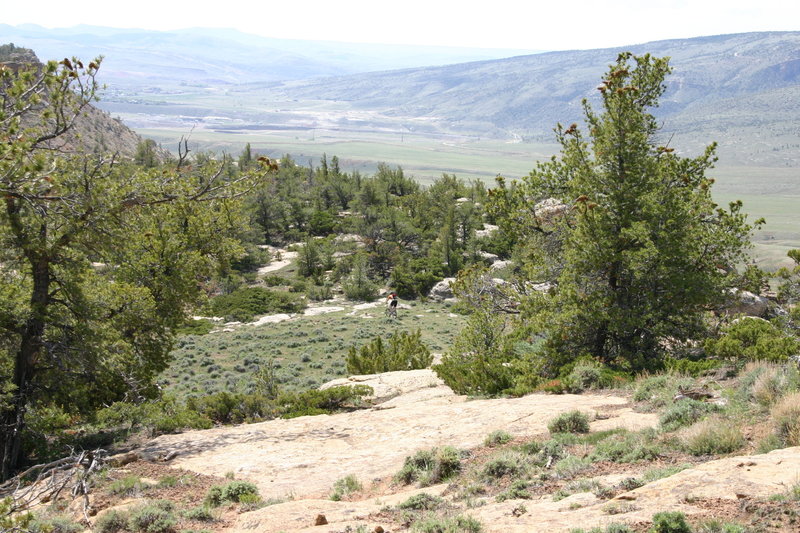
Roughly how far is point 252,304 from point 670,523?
3384cm

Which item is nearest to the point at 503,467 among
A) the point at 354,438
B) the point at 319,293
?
the point at 354,438

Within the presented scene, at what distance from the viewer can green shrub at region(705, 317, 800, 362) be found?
38.6 ft

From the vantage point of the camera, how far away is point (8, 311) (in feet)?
33.3

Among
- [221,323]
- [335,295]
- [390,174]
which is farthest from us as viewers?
[390,174]

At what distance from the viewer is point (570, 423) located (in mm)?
8953

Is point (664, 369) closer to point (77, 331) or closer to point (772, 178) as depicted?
point (77, 331)

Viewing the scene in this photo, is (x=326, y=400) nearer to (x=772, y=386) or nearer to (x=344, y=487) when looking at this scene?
(x=344, y=487)

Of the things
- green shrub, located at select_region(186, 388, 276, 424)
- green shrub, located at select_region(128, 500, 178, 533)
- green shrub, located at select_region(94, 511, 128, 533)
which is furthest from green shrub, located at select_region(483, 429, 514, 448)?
green shrub, located at select_region(186, 388, 276, 424)

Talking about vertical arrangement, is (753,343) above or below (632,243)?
below

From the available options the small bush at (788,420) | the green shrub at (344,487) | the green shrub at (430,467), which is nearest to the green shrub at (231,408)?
the green shrub at (344,487)

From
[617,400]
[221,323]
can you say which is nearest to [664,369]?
[617,400]

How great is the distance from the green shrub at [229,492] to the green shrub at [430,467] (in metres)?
1.79

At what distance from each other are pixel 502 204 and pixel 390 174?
56.9 m

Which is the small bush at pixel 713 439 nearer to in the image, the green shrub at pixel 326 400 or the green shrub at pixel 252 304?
the green shrub at pixel 326 400
